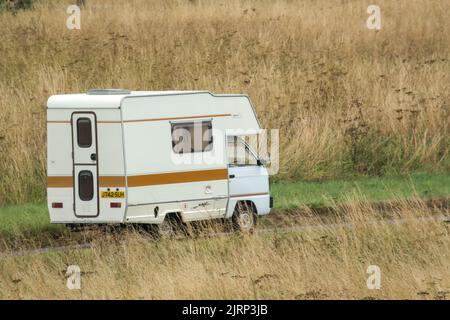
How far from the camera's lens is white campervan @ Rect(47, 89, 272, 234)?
17109 mm

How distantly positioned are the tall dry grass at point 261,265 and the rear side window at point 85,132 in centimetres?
147

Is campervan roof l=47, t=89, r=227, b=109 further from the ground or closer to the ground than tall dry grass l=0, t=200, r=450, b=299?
further from the ground

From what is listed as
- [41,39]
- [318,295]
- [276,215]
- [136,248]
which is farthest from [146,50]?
[318,295]

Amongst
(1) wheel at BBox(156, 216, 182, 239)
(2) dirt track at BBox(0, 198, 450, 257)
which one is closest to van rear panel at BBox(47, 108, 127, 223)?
(2) dirt track at BBox(0, 198, 450, 257)

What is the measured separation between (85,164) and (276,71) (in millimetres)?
10100

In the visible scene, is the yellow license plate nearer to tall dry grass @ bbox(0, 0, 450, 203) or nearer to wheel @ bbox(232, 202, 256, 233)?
wheel @ bbox(232, 202, 256, 233)

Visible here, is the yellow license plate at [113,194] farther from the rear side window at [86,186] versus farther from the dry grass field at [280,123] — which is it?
the dry grass field at [280,123]

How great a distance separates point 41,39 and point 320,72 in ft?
22.4

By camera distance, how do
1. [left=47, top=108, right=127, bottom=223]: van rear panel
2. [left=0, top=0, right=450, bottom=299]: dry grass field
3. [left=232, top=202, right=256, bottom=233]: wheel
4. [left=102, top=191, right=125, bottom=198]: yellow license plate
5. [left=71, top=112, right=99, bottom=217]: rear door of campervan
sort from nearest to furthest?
[left=0, top=0, right=450, bottom=299]: dry grass field < [left=102, top=191, right=125, bottom=198]: yellow license plate < [left=47, top=108, right=127, bottom=223]: van rear panel < [left=71, top=112, right=99, bottom=217]: rear door of campervan < [left=232, top=202, right=256, bottom=233]: wheel

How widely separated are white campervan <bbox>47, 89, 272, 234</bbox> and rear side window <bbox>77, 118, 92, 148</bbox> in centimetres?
1

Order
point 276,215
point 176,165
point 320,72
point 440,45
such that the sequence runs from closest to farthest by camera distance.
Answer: point 176,165, point 276,215, point 320,72, point 440,45

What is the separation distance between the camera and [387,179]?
23.0 m

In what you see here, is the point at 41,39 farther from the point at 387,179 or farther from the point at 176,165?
the point at 176,165

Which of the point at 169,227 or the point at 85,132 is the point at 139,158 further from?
the point at 169,227
